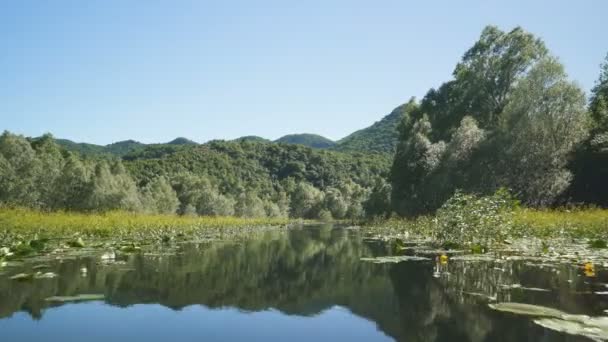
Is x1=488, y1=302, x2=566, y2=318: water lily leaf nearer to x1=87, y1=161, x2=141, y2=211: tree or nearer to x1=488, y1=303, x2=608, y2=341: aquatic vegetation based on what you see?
x1=488, y1=303, x2=608, y2=341: aquatic vegetation

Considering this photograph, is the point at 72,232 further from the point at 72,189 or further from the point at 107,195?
the point at 72,189

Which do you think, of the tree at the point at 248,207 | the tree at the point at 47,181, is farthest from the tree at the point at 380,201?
the tree at the point at 47,181

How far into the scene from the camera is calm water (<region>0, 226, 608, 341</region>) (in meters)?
5.78

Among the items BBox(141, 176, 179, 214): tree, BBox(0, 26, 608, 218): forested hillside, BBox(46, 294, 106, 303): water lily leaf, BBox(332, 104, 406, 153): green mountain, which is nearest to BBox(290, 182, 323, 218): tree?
BBox(0, 26, 608, 218): forested hillside

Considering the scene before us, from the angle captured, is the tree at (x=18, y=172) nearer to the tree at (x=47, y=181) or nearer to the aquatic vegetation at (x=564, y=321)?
the tree at (x=47, y=181)

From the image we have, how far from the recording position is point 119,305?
24.3ft

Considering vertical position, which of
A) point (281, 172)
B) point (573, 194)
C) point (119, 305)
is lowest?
point (119, 305)

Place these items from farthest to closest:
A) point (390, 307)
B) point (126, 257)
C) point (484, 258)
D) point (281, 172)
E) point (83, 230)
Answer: point (281, 172), point (83, 230), point (126, 257), point (484, 258), point (390, 307)

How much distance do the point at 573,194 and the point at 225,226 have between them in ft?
79.3

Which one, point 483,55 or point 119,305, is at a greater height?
point 483,55

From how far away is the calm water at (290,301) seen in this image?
5777mm

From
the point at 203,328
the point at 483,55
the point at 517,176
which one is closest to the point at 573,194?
the point at 517,176

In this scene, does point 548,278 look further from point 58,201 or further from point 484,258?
point 58,201

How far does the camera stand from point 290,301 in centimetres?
806
